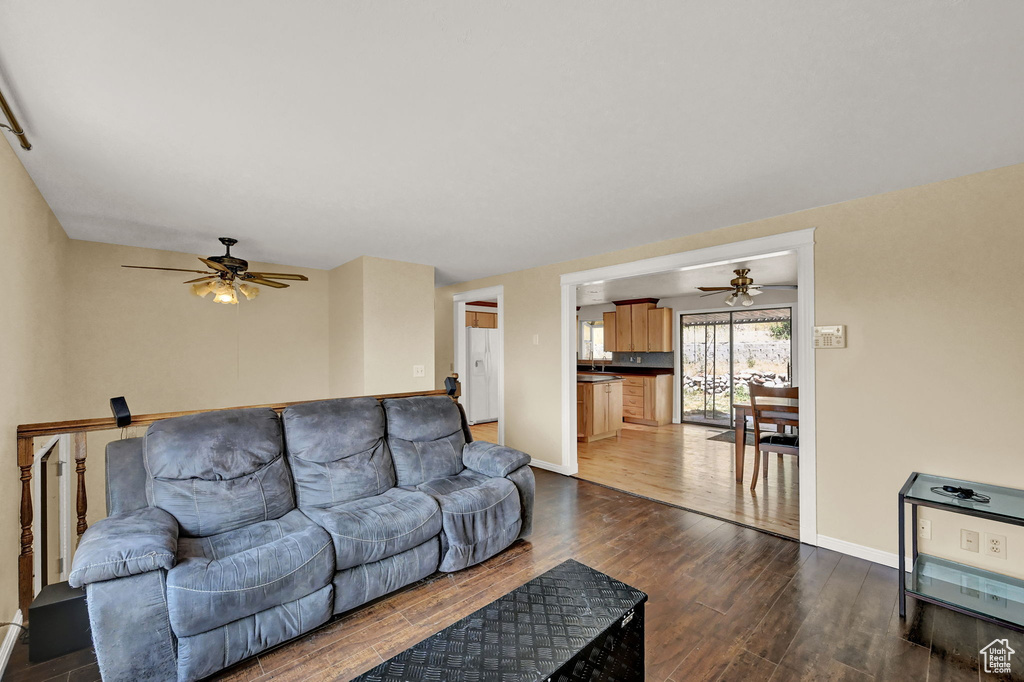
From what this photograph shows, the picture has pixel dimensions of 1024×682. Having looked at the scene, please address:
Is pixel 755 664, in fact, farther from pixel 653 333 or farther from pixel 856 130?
pixel 653 333

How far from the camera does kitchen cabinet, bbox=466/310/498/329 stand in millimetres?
7496

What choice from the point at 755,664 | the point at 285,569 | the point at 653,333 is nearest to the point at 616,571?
the point at 755,664

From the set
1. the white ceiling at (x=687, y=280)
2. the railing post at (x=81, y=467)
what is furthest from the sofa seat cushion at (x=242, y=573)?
the white ceiling at (x=687, y=280)

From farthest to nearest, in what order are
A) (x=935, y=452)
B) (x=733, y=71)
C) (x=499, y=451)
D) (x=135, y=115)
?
(x=499, y=451) → (x=935, y=452) → (x=135, y=115) → (x=733, y=71)

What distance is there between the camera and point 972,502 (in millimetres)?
2105

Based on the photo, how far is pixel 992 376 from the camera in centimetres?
233

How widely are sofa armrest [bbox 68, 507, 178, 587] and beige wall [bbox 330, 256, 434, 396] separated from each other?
2459 millimetres

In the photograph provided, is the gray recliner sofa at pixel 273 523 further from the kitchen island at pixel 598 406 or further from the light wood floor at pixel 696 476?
the kitchen island at pixel 598 406

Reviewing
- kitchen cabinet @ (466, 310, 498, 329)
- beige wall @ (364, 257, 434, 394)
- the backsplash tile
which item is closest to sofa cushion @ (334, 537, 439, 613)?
beige wall @ (364, 257, 434, 394)

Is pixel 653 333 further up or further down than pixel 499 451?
further up

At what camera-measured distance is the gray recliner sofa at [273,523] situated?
170cm

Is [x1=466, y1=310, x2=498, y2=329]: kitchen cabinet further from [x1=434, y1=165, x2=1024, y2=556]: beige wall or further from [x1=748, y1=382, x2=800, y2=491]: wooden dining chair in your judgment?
[x1=434, y1=165, x2=1024, y2=556]: beige wall

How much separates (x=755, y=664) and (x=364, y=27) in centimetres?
285

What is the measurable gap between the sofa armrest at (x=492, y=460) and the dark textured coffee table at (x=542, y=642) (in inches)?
48.8
